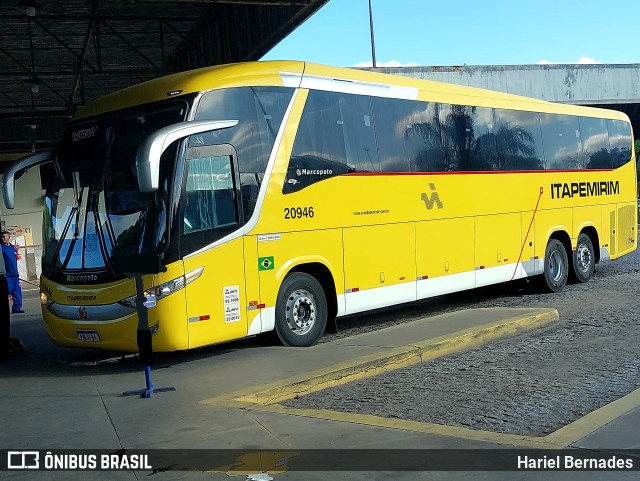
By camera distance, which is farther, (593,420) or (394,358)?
(394,358)

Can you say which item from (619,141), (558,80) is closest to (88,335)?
(619,141)

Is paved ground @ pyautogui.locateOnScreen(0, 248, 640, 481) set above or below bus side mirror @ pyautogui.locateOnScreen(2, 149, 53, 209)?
below

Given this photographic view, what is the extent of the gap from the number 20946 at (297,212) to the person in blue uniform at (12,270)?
773 cm

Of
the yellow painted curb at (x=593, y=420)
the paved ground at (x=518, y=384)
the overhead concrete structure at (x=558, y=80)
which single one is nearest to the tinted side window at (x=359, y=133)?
the paved ground at (x=518, y=384)

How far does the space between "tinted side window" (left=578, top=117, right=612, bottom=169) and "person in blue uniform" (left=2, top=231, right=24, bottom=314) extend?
1256cm

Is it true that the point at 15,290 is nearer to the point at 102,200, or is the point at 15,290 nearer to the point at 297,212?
the point at 102,200

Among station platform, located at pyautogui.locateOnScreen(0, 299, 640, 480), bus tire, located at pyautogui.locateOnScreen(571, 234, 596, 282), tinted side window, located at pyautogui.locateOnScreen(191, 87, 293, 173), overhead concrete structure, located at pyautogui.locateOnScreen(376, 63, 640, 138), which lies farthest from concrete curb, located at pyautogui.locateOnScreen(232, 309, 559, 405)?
overhead concrete structure, located at pyautogui.locateOnScreen(376, 63, 640, 138)

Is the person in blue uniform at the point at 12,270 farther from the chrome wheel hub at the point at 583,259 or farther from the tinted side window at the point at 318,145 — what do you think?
the chrome wheel hub at the point at 583,259

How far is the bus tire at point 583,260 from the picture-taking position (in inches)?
682

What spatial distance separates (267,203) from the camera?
10109 mm

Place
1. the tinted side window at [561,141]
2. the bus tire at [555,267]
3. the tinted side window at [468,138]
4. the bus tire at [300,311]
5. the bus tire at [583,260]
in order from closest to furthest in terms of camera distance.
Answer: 1. the bus tire at [300,311]
2. the tinted side window at [468,138]
3. the bus tire at [555,267]
4. the tinted side window at [561,141]
5. the bus tire at [583,260]

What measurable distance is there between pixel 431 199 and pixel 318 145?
9.72 feet

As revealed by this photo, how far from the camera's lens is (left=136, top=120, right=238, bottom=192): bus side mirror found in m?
8.07

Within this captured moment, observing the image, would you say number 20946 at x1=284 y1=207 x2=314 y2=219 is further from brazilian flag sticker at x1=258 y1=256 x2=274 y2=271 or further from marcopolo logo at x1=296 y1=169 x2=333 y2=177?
brazilian flag sticker at x1=258 y1=256 x2=274 y2=271
